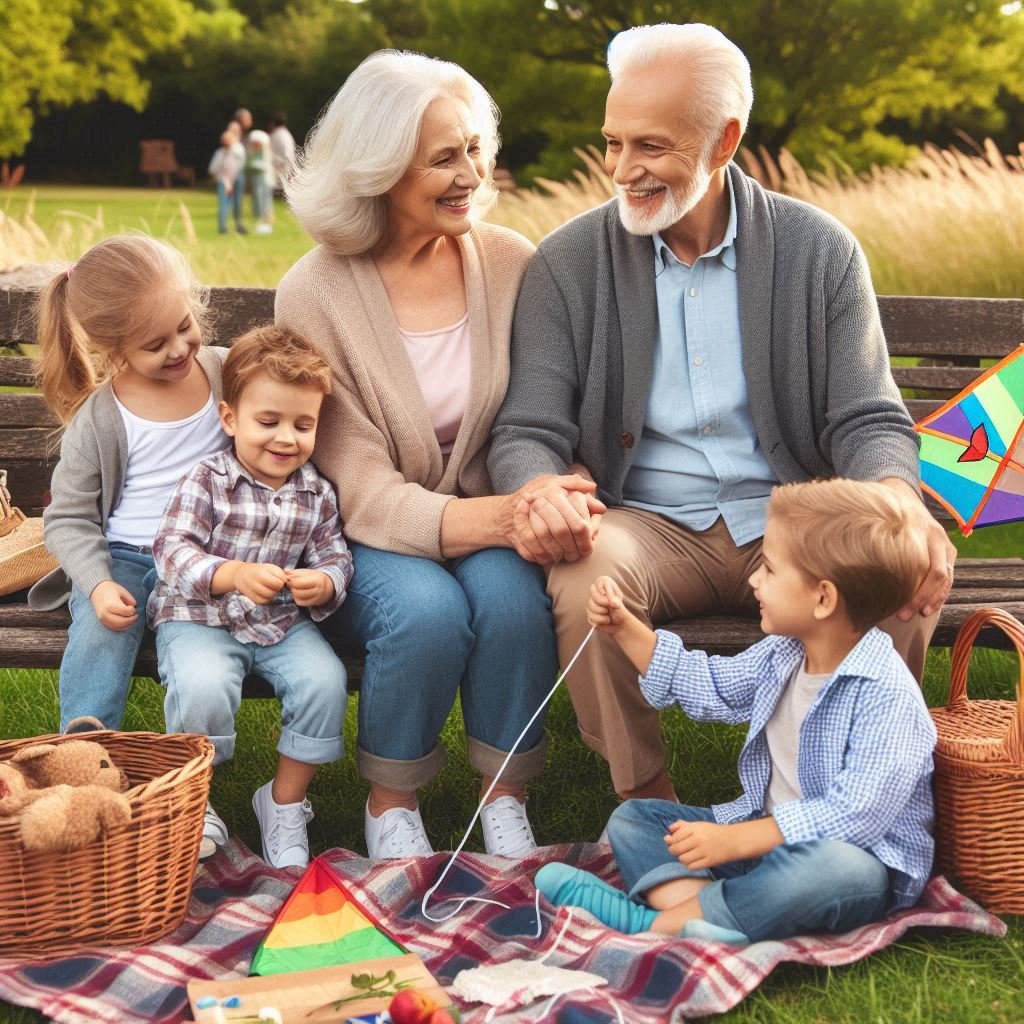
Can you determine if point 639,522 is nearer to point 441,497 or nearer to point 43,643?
point 441,497

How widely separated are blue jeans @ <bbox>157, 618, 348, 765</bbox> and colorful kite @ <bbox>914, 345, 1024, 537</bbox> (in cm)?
147

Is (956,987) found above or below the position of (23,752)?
below

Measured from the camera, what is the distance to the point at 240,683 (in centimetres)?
311

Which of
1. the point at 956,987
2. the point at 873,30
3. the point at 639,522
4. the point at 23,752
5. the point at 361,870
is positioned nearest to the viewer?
the point at 956,987

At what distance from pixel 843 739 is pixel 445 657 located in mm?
859

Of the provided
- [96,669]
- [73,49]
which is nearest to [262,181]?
[73,49]

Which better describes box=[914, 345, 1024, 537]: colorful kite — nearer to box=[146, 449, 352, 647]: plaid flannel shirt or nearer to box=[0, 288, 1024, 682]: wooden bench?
box=[0, 288, 1024, 682]: wooden bench

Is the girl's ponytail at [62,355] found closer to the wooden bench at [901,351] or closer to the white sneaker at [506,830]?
the wooden bench at [901,351]

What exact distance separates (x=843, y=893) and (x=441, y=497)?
124 centimetres

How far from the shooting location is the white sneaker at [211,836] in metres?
3.20

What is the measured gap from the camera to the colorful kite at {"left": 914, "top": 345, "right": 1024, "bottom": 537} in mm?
3338

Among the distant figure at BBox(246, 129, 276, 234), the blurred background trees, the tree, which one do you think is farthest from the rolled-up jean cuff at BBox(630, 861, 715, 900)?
the tree

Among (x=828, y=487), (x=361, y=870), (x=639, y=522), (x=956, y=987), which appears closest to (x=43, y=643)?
(x=361, y=870)

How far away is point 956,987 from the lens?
2703 mm
